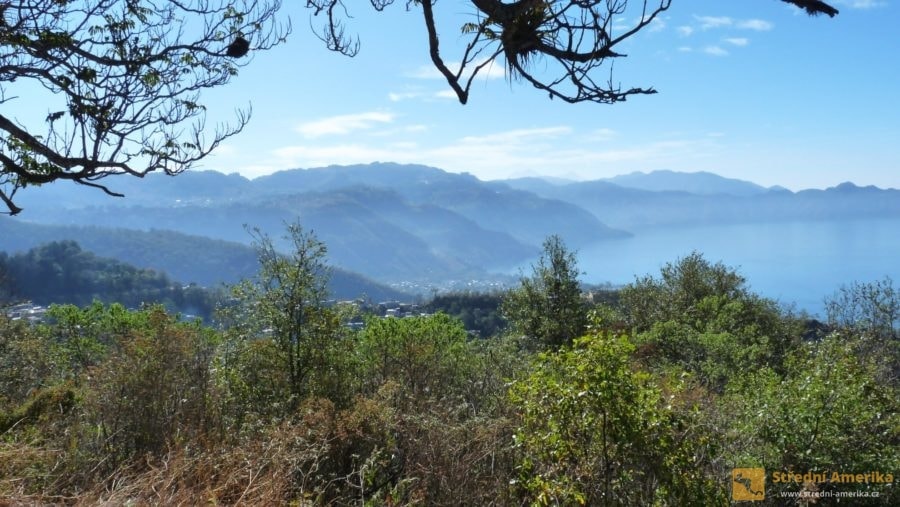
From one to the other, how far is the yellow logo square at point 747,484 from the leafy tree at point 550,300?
12709mm

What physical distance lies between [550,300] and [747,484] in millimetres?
13618

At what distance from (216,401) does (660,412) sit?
4.97 metres

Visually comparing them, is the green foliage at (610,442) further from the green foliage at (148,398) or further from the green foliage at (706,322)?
the green foliage at (706,322)

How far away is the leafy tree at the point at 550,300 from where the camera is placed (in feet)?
59.2

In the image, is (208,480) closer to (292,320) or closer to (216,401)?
(216,401)

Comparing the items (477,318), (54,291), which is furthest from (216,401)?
(54,291)

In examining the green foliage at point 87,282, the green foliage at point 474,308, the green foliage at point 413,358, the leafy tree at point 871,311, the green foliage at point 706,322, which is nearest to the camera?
the green foliage at point 413,358

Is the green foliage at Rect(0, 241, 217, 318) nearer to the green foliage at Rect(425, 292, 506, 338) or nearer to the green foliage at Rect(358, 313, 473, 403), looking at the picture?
the green foliage at Rect(425, 292, 506, 338)

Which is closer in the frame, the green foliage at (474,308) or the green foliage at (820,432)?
the green foliage at (820,432)

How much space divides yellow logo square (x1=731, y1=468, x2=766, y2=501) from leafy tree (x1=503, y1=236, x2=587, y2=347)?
1271 cm

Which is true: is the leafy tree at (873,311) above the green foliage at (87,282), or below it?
above

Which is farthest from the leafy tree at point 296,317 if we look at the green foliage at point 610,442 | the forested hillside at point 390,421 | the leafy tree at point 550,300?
the leafy tree at point 550,300

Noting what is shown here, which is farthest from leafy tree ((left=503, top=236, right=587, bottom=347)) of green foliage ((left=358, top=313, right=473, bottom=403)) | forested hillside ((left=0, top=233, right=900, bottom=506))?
green foliage ((left=358, top=313, right=473, bottom=403))

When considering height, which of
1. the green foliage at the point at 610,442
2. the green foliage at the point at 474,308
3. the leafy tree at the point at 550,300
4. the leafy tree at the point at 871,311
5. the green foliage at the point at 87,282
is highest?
the green foliage at the point at 610,442
